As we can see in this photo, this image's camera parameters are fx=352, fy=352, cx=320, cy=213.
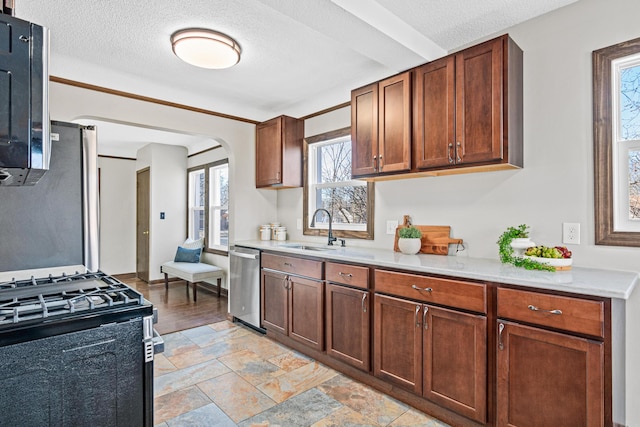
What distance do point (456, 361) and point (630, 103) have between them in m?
1.72

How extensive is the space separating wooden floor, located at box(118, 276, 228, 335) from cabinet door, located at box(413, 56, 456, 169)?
296cm

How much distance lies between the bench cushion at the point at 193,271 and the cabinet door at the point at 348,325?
2.71 m

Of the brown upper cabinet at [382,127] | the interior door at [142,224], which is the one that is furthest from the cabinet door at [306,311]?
the interior door at [142,224]

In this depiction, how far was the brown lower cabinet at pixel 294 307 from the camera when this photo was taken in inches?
112

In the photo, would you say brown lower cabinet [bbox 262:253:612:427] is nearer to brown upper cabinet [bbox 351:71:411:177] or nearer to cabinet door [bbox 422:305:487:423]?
cabinet door [bbox 422:305:487:423]

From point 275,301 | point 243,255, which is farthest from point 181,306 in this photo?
point 275,301

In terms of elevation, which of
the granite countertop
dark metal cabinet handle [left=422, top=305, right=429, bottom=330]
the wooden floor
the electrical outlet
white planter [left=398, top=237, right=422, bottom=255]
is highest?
the electrical outlet

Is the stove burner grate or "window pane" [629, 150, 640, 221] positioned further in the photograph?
"window pane" [629, 150, 640, 221]

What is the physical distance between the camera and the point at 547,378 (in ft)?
5.39

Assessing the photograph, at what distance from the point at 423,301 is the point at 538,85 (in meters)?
1.55

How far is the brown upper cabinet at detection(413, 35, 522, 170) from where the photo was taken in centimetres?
211

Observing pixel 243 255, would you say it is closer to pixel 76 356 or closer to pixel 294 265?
pixel 294 265

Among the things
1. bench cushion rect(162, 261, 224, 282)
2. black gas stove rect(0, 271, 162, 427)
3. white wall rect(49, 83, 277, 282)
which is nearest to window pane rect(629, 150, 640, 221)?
black gas stove rect(0, 271, 162, 427)

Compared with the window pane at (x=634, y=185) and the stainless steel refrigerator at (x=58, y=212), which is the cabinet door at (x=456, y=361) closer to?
the window pane at (x=634, y=185)
